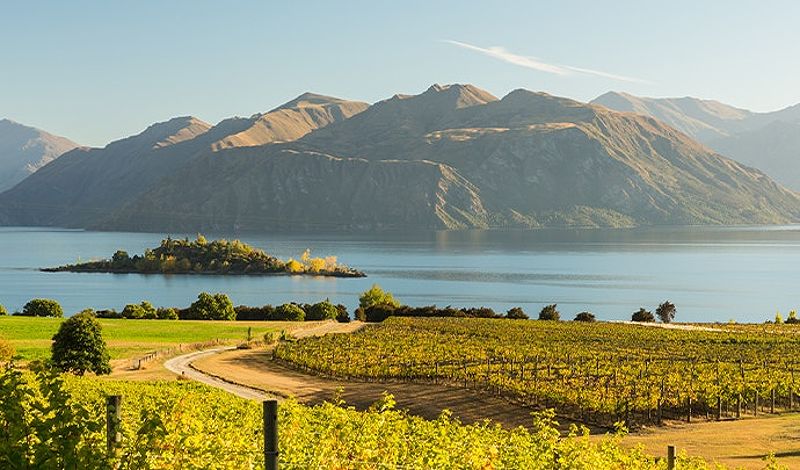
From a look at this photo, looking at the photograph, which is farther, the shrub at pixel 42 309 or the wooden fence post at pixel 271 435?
the shrub at pixel 42 309

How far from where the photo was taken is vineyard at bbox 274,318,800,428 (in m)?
39.2

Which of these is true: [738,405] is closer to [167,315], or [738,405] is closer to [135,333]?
[135,333]

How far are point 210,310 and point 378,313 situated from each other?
762 inches

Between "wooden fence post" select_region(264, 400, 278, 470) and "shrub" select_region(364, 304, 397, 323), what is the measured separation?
88.2 metres

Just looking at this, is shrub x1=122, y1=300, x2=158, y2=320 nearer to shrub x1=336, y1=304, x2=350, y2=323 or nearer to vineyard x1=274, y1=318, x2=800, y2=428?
shrub x1=336, y1=304, x2=350, y2=323

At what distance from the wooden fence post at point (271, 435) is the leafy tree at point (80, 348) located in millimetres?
43865

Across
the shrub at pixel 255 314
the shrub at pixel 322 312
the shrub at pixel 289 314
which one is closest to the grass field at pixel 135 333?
the shrub at pixel 289 314

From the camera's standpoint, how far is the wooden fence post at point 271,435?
28.5 ft

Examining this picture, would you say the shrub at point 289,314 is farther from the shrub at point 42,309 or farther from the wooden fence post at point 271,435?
the wooden fence post at point 271,435

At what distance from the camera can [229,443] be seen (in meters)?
13.2

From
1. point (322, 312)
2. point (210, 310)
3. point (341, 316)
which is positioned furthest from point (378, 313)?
point (210, 310)

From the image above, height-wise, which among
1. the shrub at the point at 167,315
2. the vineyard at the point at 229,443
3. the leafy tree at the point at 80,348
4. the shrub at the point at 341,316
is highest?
the vineyard at the point at 229,443

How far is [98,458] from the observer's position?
834 centimetres

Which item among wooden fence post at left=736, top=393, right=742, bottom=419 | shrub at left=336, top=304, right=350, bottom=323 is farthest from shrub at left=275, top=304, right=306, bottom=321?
wooden fence post at left=736, top=393, right=742, bottom=419
